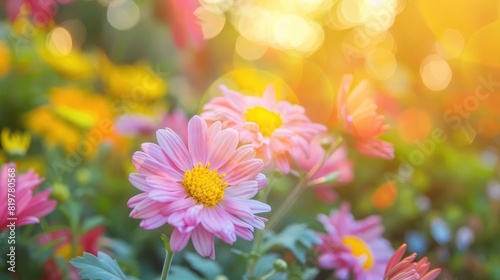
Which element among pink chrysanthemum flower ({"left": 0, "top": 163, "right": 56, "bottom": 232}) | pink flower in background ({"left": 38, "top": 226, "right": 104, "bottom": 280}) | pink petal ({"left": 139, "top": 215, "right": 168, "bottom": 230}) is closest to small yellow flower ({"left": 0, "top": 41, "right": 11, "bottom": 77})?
pink flower in background ({"left": 38, "top": 226, "right": 104, "bottom": 280})

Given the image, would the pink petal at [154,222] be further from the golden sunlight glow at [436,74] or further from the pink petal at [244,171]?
the golden sunlight glow at [436,74]

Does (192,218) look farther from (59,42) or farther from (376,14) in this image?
(59,42)

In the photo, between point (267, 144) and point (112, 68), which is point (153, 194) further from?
point (112, 68)

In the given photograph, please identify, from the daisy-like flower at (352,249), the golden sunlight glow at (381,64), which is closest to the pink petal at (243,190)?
the daisy-like flower at (352,249)

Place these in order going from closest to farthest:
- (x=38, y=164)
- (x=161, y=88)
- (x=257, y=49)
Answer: (x=38, y=164)
(x=161, y=88)
(x=257, y=49)

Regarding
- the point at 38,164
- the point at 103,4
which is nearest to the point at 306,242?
the point at 38,164

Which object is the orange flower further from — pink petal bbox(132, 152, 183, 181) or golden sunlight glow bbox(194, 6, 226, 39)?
pink petal bbox(132, 152, 183, 181)

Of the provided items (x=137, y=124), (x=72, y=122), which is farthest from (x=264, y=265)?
(x=72, y=122)
